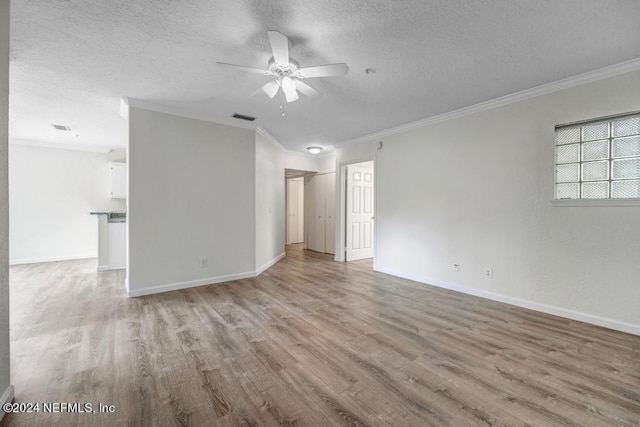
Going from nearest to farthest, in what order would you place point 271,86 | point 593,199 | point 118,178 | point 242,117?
point 271,86 → point 593,199 → point 242,117 → point 118,178

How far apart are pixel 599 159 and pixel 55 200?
29.9 feet

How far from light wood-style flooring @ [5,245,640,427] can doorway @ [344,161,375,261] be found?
8.18 feet

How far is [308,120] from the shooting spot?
4230 millimetres

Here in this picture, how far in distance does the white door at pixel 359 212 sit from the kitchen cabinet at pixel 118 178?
496 cm

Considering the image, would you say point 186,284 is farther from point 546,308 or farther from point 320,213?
point 546,308

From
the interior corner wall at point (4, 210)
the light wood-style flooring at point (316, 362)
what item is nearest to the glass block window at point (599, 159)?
the light wood-style flooring at point (316, 362)

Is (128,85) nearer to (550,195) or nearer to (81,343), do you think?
(81,343)

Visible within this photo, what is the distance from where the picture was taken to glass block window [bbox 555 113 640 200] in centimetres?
260

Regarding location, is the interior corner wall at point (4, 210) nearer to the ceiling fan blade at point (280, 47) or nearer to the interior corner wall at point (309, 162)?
the ceiling fan blade at point (280, 47)

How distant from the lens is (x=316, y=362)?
208 centimetres

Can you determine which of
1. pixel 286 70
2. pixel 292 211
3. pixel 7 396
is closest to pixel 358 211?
pixel 292 211

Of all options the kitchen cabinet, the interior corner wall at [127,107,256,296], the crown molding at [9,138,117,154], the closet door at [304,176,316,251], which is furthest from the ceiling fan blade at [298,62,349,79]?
the crown molding at [9,138,117,154]

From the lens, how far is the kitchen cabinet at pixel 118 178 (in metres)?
5.99

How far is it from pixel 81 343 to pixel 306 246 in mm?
5498
